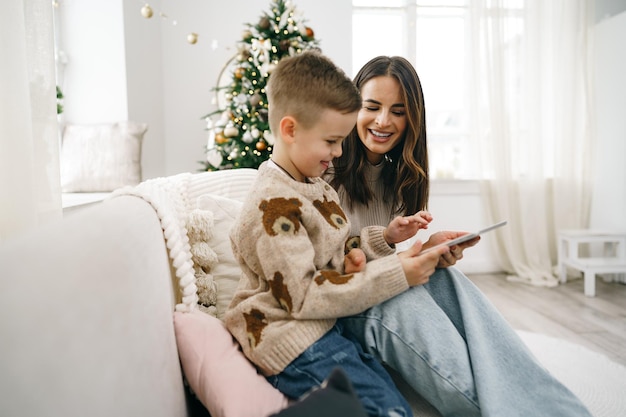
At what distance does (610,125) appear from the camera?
139 inches

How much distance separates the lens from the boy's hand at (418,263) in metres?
1.00

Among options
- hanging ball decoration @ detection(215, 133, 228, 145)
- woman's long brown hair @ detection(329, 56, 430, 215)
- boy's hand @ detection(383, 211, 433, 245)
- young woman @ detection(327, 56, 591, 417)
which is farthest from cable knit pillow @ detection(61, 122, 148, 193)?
young woman @ detection(327, 56, 591, 417)

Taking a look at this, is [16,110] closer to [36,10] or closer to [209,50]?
[36,10]

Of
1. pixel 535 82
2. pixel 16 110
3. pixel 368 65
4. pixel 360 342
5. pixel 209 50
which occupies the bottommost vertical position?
pixel 360 342

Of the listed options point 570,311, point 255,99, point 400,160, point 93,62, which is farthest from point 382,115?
point 93,62

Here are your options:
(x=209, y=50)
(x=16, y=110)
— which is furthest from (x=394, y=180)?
(x=209, y=50)

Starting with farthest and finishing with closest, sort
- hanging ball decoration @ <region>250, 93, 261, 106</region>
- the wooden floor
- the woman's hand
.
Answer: hanging ball decoration @ <region>250, 93, 261, 106</region> → the wooden floor → the woman's hand

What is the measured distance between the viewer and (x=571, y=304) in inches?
117

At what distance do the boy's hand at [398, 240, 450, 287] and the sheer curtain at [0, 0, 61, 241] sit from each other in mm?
801

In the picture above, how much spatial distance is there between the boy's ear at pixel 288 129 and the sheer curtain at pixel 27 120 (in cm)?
54

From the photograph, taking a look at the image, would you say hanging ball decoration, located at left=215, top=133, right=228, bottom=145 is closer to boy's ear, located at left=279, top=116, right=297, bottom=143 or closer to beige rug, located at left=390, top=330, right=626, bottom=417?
beige rug, located at left=390, top=330, right=626, bottom=417

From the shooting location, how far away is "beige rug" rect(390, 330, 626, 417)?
157 centimetres

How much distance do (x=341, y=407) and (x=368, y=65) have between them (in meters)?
1.29

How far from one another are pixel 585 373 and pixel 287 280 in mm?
1538
